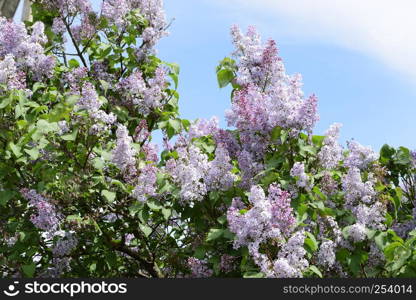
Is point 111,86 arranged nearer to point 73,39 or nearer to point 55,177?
point 73,39

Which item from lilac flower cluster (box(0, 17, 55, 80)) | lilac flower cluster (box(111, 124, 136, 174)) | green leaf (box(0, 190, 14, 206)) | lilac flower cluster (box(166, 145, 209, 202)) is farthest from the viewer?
lilac flower cluster (box(0, 17, 55, 80))

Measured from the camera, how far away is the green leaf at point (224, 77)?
6.46 metres

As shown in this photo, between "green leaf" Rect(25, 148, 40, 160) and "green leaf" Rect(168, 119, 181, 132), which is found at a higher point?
"green leaf" Rect(168, 119, 181, 132)

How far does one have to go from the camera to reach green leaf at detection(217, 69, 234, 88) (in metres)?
6.46

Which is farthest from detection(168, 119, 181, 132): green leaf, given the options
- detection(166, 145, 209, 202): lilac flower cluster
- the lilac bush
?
detection(166, 145, 209, 202): lilac flower cluster

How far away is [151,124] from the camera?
277 inches

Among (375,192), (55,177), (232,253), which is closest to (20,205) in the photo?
(55,177)

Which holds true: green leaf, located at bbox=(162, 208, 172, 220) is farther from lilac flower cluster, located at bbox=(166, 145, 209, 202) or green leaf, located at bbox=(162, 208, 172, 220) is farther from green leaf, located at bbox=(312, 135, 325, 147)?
green leaf, located at bbox=(312, 135, 325, 147)

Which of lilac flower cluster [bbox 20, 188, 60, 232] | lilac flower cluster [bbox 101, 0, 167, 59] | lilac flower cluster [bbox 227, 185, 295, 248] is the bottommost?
lilac flower cluster [bbox 227, 185, 295, 248]

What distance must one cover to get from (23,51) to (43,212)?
1849 mm

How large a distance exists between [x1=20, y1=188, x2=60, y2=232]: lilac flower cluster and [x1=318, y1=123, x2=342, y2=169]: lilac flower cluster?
2370 mm

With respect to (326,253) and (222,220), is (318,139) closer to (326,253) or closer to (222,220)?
(326,253)

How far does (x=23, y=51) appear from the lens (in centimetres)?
650

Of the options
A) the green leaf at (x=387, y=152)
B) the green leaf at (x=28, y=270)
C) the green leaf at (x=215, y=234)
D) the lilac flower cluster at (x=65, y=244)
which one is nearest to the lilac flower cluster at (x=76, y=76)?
the lilac flower cluster at (x=65, y=244)
